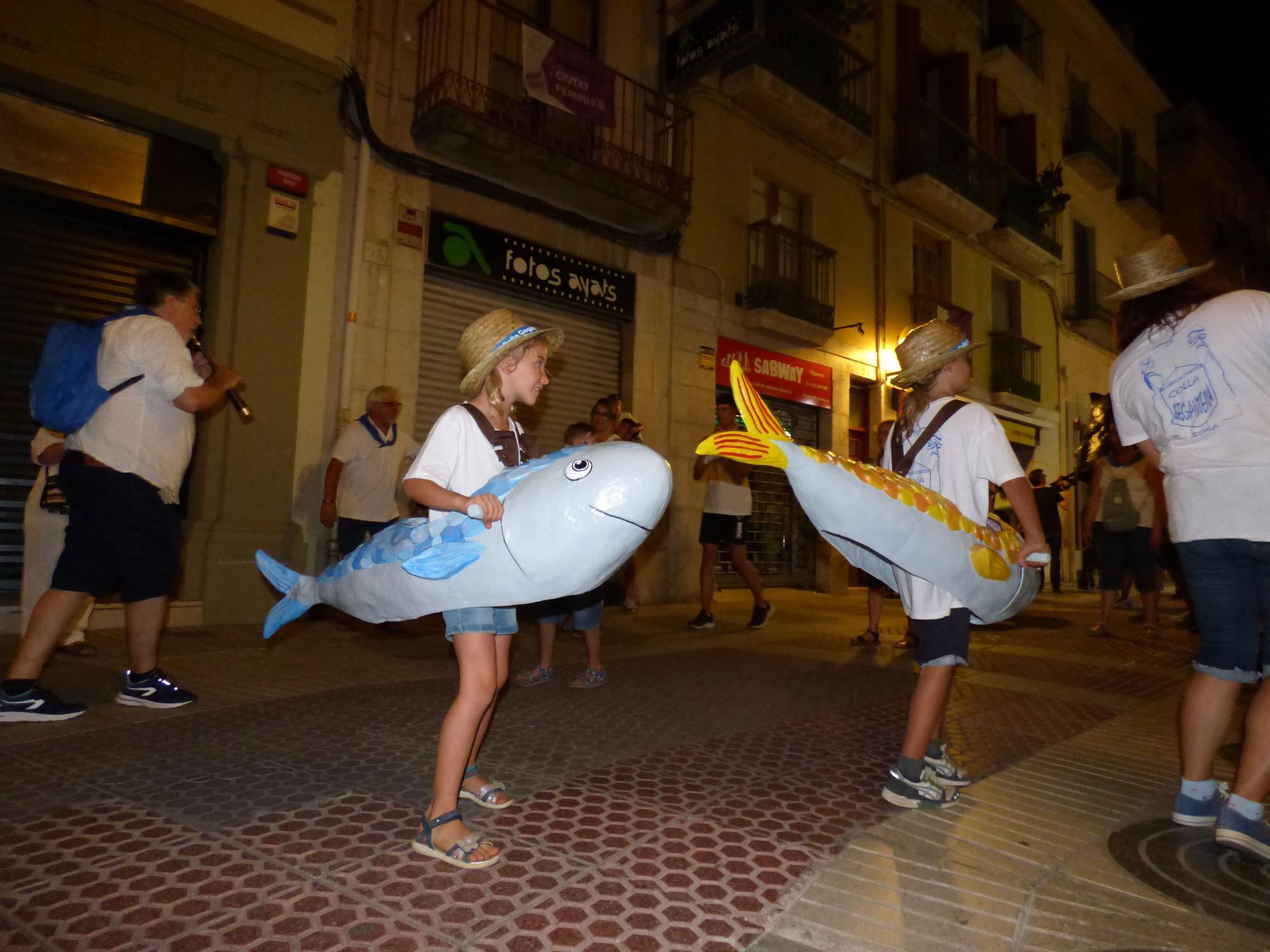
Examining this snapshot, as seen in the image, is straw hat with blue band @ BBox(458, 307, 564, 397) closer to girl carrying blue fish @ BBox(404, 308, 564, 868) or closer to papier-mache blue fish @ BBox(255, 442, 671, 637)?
girl carrying blue fish @ BBox(404, 308, 564, 868)

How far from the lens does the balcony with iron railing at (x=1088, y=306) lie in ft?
59.2

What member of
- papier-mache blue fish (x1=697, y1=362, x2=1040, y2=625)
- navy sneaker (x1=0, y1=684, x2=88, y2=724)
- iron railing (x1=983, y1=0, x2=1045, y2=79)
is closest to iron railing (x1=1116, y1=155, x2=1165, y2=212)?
iron railing (x1=983, y1=0, x2=1045, y2=79)

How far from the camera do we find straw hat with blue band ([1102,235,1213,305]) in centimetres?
259

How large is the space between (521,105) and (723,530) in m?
5.18

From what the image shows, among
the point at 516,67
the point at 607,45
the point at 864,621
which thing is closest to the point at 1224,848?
the point at 864,621

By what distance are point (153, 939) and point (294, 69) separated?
7.14 metres

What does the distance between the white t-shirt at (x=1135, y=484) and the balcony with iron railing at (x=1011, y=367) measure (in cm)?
849

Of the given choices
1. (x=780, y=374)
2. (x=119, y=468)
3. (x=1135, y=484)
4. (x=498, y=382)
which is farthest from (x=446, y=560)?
(x=780, y=374)

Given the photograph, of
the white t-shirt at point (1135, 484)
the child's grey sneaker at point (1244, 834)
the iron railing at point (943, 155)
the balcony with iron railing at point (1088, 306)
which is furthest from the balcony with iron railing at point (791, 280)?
→ the balcony with iron railing at point (1088, 306)

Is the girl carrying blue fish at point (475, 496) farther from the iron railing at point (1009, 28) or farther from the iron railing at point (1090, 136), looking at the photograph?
Result: the iron railing at point (1090, 136)

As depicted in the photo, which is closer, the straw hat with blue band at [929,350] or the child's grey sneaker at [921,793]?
the child's grey sneaker at [921,793]

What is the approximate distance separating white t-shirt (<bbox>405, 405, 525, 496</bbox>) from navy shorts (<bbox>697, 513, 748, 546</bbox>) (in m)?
4.83

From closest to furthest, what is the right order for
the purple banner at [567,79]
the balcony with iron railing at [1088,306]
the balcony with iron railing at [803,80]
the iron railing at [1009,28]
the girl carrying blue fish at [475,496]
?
the girl carrying blue fish at [475,496]
the purple banner at [567,79]
the balcony with iron railing at [803,80]
the iron railing at [1009,28]
the balcony with iron railing at [1088,306]

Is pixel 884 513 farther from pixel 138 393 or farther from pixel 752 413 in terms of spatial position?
pixel 138 393
